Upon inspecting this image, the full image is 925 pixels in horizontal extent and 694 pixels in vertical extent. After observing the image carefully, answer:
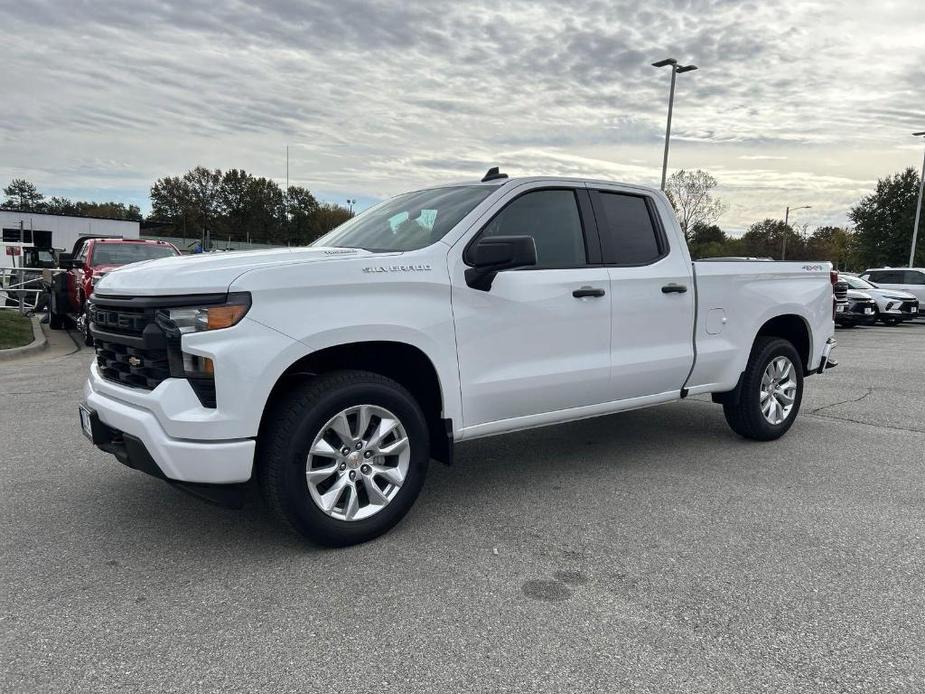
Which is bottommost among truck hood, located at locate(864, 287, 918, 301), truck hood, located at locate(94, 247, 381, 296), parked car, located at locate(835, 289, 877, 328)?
parked car, located at locate(835, 289, 877, 328)

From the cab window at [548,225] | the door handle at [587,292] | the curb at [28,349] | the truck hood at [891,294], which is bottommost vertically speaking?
the curb at [28,349]

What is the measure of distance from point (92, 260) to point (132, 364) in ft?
33.6

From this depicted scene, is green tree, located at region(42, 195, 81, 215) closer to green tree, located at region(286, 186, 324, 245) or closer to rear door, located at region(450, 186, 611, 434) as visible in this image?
green tree, located at region(286, 186, 324, 245)

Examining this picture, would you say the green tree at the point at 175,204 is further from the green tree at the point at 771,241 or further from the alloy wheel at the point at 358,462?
the alloy wheel at the point at 358,462

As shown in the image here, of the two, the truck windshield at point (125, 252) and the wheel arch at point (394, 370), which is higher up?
the truck windshield at point (125, 252)

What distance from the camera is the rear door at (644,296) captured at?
456cm

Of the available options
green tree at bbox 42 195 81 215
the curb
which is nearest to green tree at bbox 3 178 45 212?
green tree at bbox 42 195 81 215

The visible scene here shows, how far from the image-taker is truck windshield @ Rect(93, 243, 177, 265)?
12.5 metres

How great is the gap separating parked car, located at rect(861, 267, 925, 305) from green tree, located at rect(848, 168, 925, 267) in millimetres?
29196

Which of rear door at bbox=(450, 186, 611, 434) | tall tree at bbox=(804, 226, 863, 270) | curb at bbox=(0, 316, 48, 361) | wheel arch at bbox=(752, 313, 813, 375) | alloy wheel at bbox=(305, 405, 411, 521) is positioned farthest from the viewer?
tall tree at bbox=(804, 226, 863, 270)

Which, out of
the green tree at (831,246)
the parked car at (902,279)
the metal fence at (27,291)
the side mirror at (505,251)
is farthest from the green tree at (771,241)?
the side mirror at (505,251)

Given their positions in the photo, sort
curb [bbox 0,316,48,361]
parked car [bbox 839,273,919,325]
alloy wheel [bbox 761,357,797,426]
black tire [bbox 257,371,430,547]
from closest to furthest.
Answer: black tire [bbox 257,371,430,547] < alloy wheel [bbox 761,357,797,426] < curb [bbox 0,316,48,361] < parked car [bbox 839,273,919,325]

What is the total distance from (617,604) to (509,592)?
0.46 m

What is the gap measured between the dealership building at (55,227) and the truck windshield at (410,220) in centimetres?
5020
